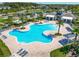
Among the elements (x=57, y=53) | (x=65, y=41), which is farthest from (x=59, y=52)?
(x=65, y=41)

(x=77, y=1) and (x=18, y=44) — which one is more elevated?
(x=77, y=1)

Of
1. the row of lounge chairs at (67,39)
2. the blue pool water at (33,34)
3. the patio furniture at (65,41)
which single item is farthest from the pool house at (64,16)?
the patio furniture at (65,41)

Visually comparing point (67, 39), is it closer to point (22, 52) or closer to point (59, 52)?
point (59, 52)

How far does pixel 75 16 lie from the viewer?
4621 millimetres

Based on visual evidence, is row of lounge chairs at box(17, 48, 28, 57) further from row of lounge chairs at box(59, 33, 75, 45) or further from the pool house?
the pool house

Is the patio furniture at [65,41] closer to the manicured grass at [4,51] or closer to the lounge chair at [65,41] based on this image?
the lounge chair at [65,41]

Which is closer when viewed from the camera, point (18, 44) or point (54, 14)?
point (18, 44)

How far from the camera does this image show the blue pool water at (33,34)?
14.5ft

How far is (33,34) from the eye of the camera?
448 centimetres

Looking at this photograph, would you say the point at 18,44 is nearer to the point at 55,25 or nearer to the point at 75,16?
the point at 55,25

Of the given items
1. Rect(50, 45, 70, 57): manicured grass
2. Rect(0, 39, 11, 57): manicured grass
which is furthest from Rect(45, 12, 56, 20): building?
Rect(0, 39, 11, 57): manicured grass

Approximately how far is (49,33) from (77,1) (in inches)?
40.9

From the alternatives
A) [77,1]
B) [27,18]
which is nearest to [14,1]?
[27,18]

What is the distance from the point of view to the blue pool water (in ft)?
14.5
